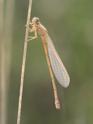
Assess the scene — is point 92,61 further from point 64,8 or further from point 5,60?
point 5,60

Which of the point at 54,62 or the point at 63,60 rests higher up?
the point at 63,60

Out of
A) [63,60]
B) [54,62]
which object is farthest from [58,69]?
[63,60]

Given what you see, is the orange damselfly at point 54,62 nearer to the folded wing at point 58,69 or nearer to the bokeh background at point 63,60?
the folded wing at point 58,69

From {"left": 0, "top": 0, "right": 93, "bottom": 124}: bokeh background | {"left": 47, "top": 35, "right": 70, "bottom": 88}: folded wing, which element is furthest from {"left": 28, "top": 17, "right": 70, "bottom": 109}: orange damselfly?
{"left": 0, "top": 0, "right": 93, "bottom": 124}: bokeh background

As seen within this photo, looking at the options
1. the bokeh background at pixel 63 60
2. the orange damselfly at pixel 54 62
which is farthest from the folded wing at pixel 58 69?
the bokeh background at pixel 63 60

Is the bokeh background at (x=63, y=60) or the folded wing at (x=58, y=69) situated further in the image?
the bokeh background at (x=63, y=60)

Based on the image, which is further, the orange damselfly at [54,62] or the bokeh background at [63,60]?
the bokeh background at [63,60]

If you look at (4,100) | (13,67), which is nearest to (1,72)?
(4,100)

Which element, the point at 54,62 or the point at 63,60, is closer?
the point at 54,62

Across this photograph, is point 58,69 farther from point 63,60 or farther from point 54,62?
point 63,60

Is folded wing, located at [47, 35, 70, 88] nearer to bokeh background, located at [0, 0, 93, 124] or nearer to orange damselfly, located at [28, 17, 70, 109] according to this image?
orange damselfly, located at [28, 17, 70, 109]
